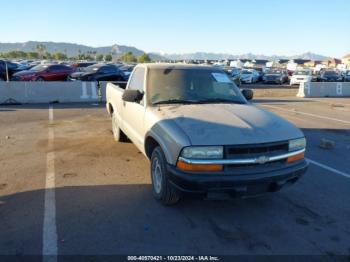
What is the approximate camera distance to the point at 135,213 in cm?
464

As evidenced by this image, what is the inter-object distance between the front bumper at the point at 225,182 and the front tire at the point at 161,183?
8.3 inches

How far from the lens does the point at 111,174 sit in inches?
242

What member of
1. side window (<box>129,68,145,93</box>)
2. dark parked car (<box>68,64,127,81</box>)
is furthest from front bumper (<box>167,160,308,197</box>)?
dark parked car (<box>68,64,127,81</box>)

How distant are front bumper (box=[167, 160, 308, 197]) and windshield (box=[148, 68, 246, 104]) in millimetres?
1520

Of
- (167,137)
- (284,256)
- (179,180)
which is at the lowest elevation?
(284,256)

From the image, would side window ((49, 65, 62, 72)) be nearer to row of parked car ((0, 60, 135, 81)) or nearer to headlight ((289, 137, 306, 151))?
row of parked car ((0, 60, 135, 81))

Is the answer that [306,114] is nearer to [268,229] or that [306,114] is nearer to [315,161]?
[315,161]

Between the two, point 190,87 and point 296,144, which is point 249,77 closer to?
point 190,87

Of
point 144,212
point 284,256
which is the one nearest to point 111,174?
point 144,212

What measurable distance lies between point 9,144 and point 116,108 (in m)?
2.54

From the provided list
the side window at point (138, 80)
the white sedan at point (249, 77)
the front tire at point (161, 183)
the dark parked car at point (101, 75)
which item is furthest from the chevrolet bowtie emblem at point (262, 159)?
the white sedan at point (249, 77)

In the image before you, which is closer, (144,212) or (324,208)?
(144,212)

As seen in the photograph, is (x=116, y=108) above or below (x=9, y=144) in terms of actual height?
above

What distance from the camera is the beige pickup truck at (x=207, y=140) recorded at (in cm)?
418
